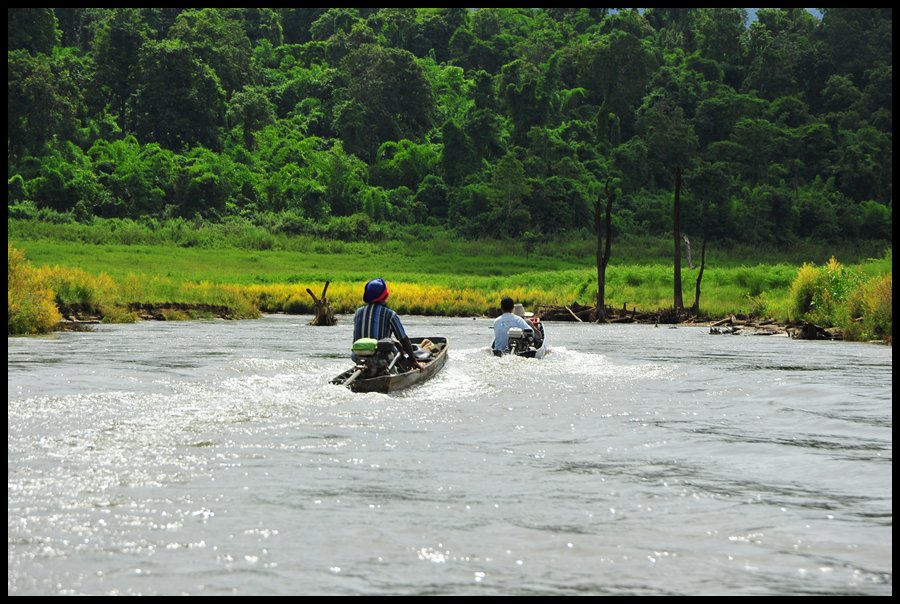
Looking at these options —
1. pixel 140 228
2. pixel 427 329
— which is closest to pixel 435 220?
pixel 140 228

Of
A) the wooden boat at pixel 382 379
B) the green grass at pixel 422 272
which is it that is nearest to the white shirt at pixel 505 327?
the wooden boat at pixel 382 379

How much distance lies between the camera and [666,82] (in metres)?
124

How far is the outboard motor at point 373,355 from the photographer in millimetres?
15719

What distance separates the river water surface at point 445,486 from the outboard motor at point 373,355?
0.61 m

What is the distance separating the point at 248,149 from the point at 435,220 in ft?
73.2

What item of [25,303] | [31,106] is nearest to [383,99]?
[31,106]

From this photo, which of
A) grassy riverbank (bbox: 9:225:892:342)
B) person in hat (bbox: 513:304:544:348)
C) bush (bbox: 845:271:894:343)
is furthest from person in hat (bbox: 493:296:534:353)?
grassy riverbank (bbox: 9:225:892:342)

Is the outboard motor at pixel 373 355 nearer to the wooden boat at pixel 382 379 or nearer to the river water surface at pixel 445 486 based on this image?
the wooden boat at pixel 382 379

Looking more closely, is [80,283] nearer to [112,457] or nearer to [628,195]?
[112,457]

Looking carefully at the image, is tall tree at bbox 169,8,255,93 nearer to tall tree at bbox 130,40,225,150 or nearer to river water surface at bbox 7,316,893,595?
tall tree at bbox 130,40,225,150

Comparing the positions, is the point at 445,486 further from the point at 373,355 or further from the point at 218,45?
the point at 218,45

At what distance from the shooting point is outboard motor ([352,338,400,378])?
51.6 ft

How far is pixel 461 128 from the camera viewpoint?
351 feet

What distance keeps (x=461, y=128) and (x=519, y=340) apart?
3426 inches
